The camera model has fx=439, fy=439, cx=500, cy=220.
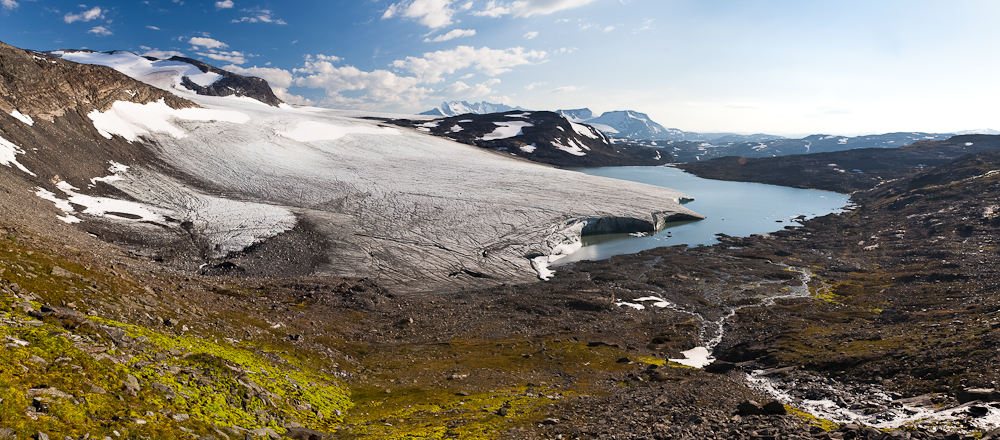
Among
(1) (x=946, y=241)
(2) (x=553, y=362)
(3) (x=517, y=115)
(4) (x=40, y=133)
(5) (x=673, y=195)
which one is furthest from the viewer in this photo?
(3) (x=517, y=115)

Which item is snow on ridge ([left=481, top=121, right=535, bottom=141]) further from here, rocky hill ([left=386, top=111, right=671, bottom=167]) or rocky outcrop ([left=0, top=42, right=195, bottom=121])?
rocky outcrop ([left=0, top=42, right=195, bottom=121])

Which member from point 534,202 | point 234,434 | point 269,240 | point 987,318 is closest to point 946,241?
point 987,318

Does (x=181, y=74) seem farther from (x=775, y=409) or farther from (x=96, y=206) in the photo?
(x=775, y=409)

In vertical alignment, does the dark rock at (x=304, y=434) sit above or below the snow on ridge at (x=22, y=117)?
below

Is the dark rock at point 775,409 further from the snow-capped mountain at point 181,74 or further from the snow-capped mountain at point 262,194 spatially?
the snow-capped mountain at point 181,74

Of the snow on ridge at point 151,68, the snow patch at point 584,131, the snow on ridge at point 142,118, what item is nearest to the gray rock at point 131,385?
the snow on ridge at point 142,118

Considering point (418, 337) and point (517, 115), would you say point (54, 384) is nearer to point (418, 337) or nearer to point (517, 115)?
point (418, 337)
